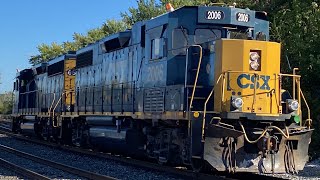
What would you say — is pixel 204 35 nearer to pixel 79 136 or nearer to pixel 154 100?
pixel 154 100

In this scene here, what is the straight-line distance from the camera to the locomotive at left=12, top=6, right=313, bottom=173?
9344mm

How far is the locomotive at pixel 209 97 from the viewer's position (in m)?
9.34


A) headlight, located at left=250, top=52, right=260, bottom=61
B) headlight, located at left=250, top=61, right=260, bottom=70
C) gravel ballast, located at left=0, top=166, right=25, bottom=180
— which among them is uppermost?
headlight, located at left=250, top=52, right=260, bottom=61

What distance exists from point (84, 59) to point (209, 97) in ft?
31.9

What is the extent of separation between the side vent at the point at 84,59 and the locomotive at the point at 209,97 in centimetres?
351

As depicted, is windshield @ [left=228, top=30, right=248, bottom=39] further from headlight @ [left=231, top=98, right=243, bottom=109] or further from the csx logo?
headlight @ [left=231, top=98, right=243, bottom=109]

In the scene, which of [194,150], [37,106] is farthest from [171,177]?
[37,106]

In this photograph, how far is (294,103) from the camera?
32.2ft

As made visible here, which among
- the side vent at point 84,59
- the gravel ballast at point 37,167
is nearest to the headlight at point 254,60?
the gravel ballast at point 37,167

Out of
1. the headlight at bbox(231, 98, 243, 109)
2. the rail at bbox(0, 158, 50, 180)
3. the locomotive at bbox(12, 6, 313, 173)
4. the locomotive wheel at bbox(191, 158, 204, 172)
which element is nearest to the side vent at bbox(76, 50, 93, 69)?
the locomotive at bbox(12, 6, 313, 173)

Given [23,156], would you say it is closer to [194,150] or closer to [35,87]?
[194,150]

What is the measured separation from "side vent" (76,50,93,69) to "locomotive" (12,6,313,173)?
351 centimetres

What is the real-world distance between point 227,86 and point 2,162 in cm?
735

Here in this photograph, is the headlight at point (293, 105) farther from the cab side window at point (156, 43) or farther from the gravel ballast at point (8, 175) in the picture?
the gravel ballast at point (8, 175)
